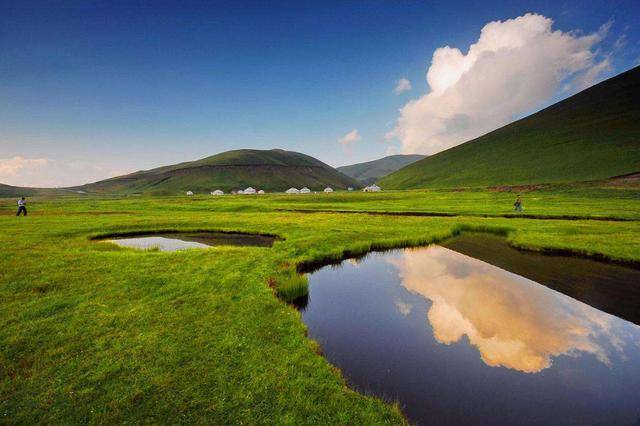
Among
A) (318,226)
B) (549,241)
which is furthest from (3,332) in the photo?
(549,241)

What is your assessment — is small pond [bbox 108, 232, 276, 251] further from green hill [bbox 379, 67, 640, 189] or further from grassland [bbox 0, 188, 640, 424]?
green hill [bbox 379, 67, 640, 189]

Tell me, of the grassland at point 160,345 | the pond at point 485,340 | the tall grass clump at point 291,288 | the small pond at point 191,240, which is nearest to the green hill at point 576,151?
the pond at point 485,340

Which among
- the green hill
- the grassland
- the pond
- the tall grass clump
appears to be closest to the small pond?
the grassland

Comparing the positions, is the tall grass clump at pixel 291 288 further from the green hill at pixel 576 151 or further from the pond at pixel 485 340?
the green hill at pixel 576 151

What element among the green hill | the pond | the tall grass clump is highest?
the green hill

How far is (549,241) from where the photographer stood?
32.3m

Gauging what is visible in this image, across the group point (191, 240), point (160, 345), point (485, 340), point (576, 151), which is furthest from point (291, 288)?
point (576, 151)

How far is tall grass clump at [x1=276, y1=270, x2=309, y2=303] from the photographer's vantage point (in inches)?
734

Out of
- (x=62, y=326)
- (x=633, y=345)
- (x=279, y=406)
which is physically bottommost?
(x=633, y=345)

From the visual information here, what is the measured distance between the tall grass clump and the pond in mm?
929

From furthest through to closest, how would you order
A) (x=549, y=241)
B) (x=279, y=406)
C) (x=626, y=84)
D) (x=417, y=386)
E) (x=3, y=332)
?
(x=626, y=84) < (x=549, y=241) < (x=3, y=332) < (x=417, y=386) < (x=279, y=406)

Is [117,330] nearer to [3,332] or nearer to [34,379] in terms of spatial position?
[34,379]

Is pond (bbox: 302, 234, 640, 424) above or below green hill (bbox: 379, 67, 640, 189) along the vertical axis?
below

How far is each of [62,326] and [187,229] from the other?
34.5 metres
